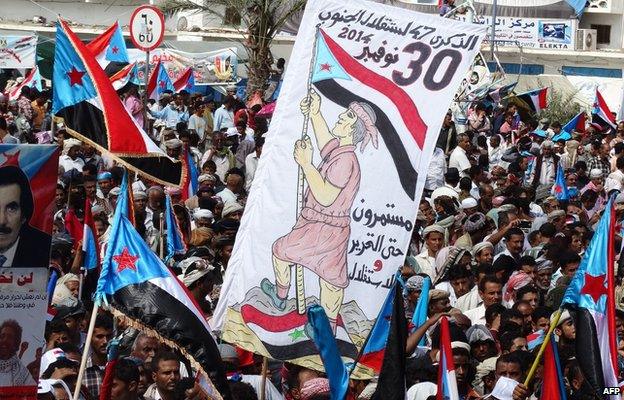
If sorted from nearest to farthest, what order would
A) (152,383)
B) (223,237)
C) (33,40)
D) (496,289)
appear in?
1. (152,383)
2. (496,289)
3. (223,237)
4. (33,40)

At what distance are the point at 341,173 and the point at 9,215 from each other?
239 cm

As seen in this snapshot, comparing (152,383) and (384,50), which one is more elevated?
(384,50)

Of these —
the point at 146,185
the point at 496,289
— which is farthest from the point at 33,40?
the point at 496,289

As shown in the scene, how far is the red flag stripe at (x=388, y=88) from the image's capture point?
27.3 feet

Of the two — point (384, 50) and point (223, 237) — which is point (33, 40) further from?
point (384, 50)

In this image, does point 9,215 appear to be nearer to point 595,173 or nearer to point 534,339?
point 534,339

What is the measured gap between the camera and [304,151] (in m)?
8.41

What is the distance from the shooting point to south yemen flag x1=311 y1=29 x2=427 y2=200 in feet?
27.1

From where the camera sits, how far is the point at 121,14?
40.9 metres

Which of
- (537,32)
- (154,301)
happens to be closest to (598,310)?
(154,301)

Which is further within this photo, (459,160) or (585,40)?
(585,40)

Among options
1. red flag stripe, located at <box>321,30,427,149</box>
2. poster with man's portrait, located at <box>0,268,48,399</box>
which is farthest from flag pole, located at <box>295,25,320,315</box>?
poster with man's portrait, located at <box>0,268,48,399</box>

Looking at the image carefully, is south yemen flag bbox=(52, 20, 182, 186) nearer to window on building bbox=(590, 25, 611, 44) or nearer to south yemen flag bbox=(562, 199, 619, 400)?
south yemen flag bbox=(562, 199, 619, 400)

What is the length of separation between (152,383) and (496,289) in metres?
3.06
